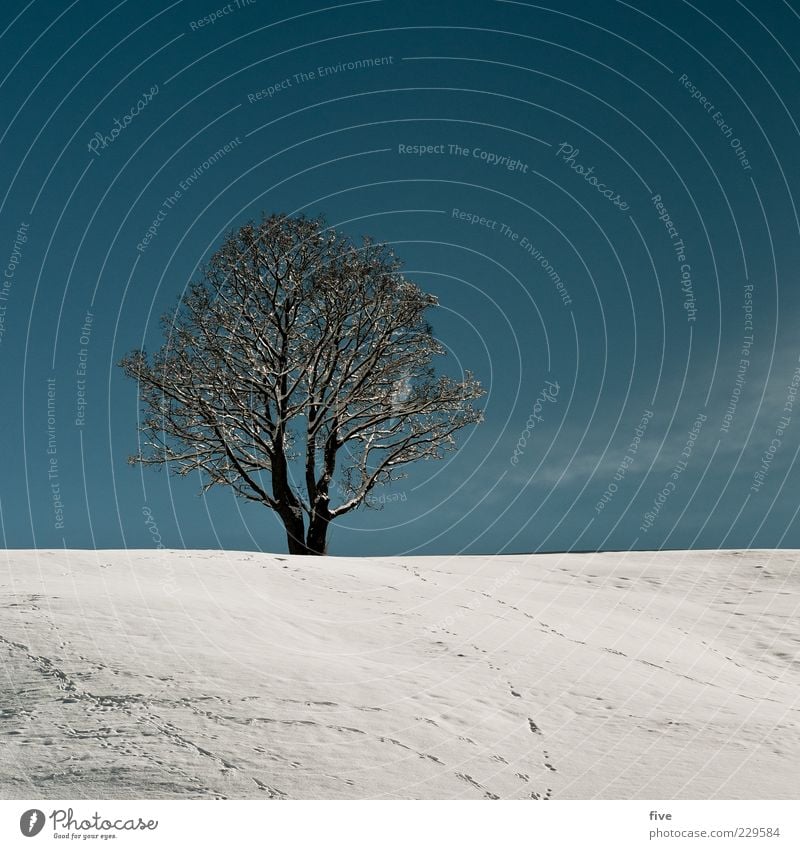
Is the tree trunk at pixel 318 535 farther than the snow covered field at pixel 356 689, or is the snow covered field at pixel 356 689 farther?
the tree trunk at pixel 318 535

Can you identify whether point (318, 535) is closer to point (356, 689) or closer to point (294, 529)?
point (294, 529)

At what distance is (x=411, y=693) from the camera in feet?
25.3

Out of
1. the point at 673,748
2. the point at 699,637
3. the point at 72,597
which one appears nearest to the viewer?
the point at 673,748

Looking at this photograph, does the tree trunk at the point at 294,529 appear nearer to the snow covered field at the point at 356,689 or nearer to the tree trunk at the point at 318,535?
the tree trunk at the point at 318,535

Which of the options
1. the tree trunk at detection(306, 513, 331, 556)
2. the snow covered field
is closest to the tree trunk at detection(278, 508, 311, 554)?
the tree trunk at detection(306, 513, 331, 556)

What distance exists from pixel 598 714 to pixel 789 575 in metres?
9.90

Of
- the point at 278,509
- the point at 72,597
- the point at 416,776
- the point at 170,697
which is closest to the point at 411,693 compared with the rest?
the point at 416,776

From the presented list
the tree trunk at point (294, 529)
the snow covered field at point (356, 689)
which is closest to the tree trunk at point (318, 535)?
the tree trunk at point (294, 529)

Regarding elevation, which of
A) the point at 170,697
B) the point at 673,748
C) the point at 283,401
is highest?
the point at 283,401

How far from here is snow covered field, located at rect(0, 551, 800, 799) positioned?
6.01 meters

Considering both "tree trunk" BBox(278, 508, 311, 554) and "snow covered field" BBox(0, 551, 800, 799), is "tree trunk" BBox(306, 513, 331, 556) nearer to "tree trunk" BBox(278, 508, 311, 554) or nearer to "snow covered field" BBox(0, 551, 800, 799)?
"tree trunk" BBox(278, 508, 311, 554)

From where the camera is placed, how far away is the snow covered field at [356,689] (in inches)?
237
